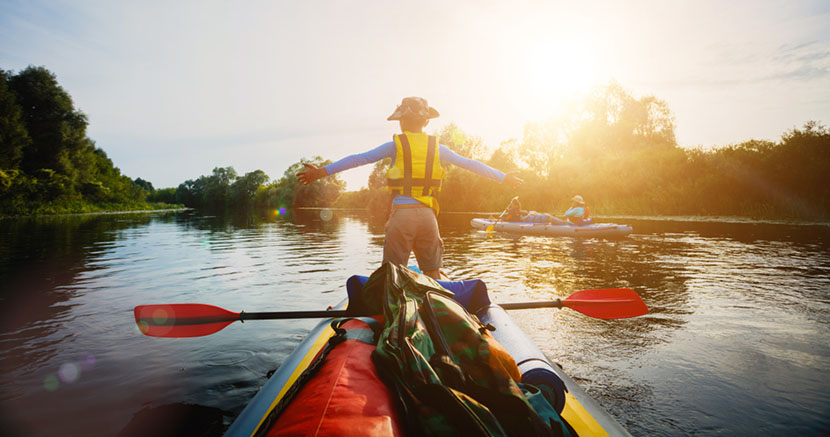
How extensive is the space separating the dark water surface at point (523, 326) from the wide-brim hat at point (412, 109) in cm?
234

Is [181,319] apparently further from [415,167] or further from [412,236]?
[415,167]

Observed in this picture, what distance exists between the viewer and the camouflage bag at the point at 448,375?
1202 mm

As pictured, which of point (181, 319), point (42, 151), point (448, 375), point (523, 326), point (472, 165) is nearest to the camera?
point (448, 375)

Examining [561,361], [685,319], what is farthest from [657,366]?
[685,319]

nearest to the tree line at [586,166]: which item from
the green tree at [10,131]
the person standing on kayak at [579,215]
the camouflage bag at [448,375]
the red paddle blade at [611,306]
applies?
the green tree at [10,131]

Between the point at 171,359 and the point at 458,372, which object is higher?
the point at 458,372

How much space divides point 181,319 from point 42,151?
41.7 meters

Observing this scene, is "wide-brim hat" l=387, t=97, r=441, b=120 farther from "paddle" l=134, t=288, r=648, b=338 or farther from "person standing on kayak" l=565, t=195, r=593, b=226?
"person standing on kayak" l=565, t=195, r=593, b=226

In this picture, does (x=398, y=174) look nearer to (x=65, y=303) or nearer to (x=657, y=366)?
(x=657, y=366)

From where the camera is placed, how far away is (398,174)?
11.7 ft

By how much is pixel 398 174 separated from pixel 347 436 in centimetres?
273

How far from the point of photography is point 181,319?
3.03 m

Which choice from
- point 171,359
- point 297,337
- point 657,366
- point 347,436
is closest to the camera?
point 347,436

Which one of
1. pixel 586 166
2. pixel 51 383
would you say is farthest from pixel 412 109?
pixel 586 166
